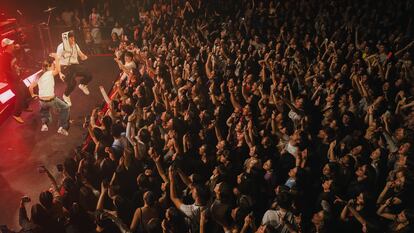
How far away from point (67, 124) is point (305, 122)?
555cm

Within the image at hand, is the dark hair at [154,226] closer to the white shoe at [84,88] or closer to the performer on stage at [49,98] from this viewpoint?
the performer on stage at [49,98]

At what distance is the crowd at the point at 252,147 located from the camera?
400 centimetres

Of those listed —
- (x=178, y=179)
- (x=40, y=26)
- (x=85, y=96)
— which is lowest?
(x=85, y=96)

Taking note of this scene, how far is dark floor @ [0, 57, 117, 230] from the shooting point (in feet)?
21.2

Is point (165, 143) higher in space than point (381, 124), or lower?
lower

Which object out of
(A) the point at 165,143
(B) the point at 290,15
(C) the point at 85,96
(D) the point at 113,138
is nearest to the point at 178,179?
(A) the point at 165,143

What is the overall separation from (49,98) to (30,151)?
122 cm

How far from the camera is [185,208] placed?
414cm

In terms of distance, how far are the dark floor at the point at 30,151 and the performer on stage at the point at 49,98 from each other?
10.7 inches

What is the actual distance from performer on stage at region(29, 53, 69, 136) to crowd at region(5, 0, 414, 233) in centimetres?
159

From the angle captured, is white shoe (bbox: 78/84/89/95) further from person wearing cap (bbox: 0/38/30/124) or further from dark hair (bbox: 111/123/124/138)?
dark hair (bbox: 111/123/124/138)

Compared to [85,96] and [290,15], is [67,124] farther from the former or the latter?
[290,15]

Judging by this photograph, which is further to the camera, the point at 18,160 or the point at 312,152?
the point at 18,160

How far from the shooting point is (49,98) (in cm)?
797
